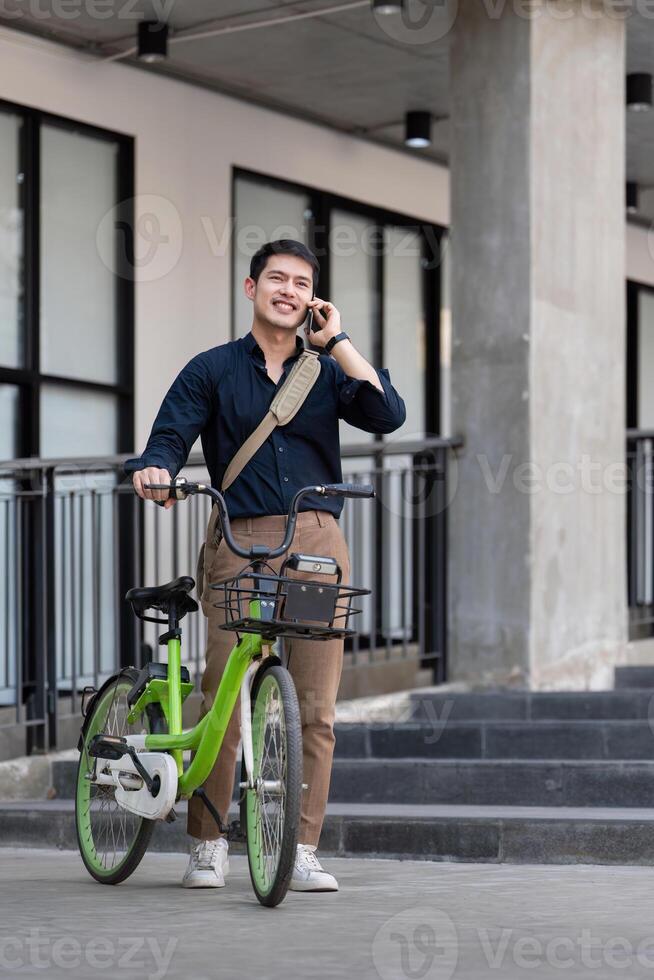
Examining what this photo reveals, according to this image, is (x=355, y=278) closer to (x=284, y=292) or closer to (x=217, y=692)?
(x=284, y=292)

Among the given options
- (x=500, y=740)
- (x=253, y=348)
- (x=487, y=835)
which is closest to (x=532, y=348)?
(x=500, y=740)

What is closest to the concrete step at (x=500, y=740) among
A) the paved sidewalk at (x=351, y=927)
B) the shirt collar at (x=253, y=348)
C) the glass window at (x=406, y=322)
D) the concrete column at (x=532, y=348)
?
the concrete column at (x=532, y=348)

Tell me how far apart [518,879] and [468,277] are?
13.8 feet

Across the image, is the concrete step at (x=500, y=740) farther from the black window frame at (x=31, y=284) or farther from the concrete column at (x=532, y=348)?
the black window frame at (x=31, y=284)

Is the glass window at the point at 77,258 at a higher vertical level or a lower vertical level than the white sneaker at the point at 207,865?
higher

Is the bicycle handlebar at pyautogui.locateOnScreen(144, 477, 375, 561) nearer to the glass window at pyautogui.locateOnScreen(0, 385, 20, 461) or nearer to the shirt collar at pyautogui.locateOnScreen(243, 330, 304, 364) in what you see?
the shirt collar at pyautogui.locateOnScreen(243, 330, 304, 364)

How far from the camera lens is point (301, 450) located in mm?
4707

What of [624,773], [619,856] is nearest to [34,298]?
[624,773]

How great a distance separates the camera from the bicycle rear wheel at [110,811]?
4.73 meters

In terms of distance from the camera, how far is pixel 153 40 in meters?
8.69

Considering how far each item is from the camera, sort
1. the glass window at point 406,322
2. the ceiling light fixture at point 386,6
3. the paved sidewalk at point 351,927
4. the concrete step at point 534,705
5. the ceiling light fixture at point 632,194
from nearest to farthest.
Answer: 1. the paved sidewalk at point 351,927
2. the concrete step at point 534,705
3. the ceiling light fixture at point 386,6
4. the glass window at point 406,322
5. the ceiling light fixture at point 632,194

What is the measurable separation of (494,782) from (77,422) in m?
3.65

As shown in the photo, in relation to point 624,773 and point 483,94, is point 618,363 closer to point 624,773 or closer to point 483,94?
point 483,94

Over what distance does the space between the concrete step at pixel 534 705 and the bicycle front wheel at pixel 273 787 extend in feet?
12.2
